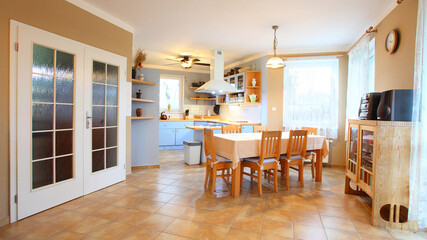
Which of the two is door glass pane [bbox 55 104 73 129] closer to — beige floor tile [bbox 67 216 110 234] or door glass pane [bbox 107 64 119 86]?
door glass pane [bbox 107 64 119 86]

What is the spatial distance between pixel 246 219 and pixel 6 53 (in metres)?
2.82

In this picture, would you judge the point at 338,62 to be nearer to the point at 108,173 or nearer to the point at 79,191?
the point at 108,173

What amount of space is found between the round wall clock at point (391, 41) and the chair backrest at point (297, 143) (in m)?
1.47

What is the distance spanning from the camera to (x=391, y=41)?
2.88 metres

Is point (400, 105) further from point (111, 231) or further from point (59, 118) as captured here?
point (59, 118)

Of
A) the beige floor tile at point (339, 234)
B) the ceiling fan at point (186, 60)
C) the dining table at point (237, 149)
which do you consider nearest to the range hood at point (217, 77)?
the ceiling fan at point (186, 60)

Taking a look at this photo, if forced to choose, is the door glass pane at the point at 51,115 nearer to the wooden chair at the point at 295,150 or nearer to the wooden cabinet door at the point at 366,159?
the wooden chair at the point at 295,150

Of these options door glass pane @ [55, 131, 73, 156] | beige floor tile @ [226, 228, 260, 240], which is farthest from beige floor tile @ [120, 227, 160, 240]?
door glass pane @ [55, 131, 73, 156]

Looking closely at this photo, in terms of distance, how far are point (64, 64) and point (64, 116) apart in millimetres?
610

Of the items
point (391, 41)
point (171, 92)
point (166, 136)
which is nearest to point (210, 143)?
point (391, 41)

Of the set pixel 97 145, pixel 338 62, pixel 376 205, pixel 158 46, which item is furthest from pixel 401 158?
pixel 158 46

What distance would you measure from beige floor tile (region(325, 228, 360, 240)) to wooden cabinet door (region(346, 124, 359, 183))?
910mm

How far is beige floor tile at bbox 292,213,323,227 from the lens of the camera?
2246 mm

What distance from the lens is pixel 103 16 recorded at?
3.21 meters
